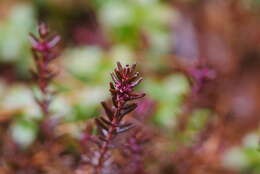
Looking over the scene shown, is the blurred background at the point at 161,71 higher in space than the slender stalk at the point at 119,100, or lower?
higher

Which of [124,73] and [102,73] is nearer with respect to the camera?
[124,73]

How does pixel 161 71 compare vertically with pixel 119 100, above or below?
above

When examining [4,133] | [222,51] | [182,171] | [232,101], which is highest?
[222,51]

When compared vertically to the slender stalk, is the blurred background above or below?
above

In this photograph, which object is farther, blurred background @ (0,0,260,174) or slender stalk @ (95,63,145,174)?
blurred background @ (0,0,260,174)

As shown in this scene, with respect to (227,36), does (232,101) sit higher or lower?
lower

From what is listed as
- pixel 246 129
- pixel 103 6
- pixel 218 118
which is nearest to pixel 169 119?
pixel 218 118

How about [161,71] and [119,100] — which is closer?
[119,100]

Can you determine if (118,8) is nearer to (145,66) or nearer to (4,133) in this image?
(145,66)
